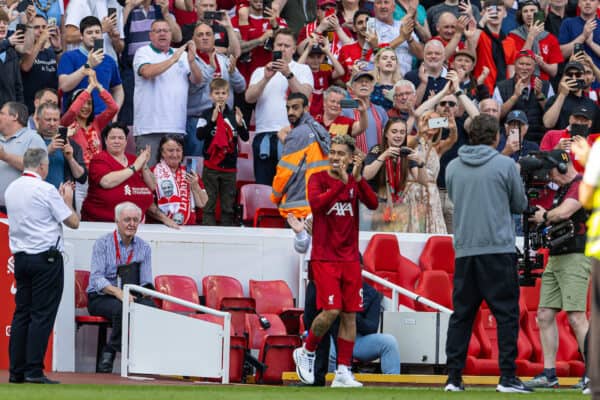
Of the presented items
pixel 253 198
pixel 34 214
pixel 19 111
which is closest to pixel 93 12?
pixel 253 198

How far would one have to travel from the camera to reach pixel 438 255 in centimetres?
1611

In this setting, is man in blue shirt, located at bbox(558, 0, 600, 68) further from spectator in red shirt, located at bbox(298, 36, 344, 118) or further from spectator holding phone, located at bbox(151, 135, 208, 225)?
spectator holding phone, located at bbox(151, 135, 208, 225)

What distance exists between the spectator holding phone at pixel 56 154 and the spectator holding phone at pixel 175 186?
1095 millimetres

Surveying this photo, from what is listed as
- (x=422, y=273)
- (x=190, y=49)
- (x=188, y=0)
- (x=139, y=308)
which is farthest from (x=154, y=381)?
(x=188, y=0)

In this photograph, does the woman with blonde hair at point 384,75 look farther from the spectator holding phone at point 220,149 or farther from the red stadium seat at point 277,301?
the red stadium seat at point 277,301

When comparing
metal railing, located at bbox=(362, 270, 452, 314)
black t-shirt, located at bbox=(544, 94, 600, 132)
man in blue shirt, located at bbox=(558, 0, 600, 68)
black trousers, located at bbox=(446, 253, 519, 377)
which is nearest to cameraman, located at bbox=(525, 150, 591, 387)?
black trousers, located at bbox=(446, 253, 519, 377)

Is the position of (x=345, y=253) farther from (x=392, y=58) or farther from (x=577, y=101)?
(x=577, y=101)

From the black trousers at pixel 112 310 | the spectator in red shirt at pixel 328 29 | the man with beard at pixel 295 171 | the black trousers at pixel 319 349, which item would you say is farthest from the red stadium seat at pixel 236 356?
the spectator in red shirt at pixel 328 29

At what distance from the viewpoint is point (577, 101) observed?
61.8ft

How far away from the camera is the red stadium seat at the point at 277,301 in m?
15.0

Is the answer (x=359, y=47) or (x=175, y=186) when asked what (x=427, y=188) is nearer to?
(x=175, y=186)

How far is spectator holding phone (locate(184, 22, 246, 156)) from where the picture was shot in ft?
57.1

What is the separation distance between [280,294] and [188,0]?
5831 mm

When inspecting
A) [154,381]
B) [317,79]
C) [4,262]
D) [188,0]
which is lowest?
[154,381]
